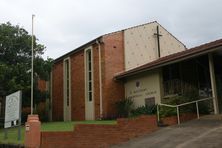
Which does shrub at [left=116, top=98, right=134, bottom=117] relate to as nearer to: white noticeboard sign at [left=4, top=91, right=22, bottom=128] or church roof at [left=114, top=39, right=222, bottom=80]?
church roof at [left=114, top=39, right=222, bottom=80]

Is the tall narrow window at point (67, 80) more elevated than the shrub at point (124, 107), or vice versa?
the tall narrow window at point (67, 80)

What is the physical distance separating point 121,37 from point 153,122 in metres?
11.5

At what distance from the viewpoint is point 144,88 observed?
24.4 meters

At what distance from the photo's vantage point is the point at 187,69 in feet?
74.0

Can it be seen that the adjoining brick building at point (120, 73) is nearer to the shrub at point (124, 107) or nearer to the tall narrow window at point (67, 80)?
the tall narrow window at point (67, 80)

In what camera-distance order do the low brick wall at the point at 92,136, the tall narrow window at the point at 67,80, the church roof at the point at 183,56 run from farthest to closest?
the tall narrow window at the point at 67,80 < the church roof at the point at 183,56 < the low brick wall at the point at 92,136

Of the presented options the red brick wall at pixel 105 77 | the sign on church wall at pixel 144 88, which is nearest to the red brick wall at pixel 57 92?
the red brick wall at pixel 105 77

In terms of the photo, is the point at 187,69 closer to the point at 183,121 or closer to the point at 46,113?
the point at 183,121

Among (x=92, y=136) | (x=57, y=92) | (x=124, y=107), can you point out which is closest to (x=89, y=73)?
(x=124, y=107)

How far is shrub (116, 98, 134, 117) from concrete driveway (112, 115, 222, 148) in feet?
25.3

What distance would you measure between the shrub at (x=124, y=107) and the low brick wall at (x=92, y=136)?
852 cm

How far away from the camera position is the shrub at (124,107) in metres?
24.5

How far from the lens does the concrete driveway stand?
13.1 meters

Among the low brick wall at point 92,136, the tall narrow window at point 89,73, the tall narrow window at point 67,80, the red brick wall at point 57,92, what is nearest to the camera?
the low brick wall at point 92,136
